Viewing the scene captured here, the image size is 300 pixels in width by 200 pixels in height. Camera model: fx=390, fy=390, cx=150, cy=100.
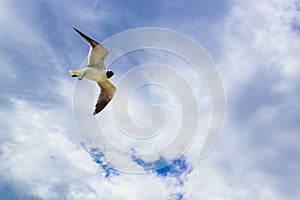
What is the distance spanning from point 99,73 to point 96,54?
46.9 inches

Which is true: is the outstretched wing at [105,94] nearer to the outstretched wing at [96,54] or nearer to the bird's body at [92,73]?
the bird's body at [92,73]

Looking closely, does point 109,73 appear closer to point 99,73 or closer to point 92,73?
point 99,73

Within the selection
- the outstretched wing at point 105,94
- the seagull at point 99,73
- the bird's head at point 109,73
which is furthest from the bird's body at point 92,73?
the outstretched wing at point 105,94

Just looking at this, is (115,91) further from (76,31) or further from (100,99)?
(76,31)

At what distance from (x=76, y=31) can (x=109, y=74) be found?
4.85m

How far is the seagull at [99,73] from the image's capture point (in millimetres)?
19891

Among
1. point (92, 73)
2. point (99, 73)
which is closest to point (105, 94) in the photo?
point (99, 73)

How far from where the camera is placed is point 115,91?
2289cm

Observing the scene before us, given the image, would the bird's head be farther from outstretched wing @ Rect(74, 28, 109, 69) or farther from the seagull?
outstretched wing @ Rect(74, 28, 109, 69)

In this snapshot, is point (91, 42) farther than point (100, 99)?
No

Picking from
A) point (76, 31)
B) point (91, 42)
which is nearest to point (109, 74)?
point (91, 42)

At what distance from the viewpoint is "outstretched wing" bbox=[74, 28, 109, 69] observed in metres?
19.6

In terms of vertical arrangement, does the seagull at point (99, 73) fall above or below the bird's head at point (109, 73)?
below

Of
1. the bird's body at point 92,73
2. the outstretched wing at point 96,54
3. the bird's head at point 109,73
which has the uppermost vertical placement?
the bird's head at point 109,73
